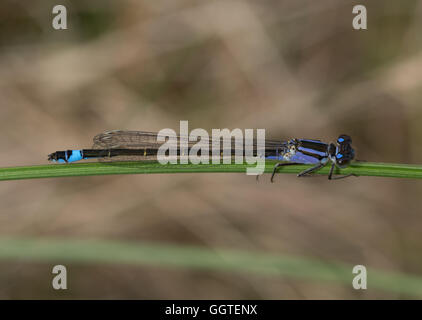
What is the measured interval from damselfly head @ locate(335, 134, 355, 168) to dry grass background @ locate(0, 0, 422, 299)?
2.19 metres

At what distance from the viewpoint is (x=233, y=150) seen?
13.5ft

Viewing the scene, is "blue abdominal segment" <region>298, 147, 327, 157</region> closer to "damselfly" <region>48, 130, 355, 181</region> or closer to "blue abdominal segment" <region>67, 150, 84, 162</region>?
"damselfly" <region>48, 130, 355, 181</region>

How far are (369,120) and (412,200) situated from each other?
56.3 inches

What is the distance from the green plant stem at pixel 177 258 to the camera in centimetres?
419

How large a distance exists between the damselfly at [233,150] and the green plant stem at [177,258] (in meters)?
1.02

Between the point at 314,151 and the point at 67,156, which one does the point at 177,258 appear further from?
the point at 314,151

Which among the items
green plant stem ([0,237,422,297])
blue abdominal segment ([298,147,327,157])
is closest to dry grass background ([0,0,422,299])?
green plant stem ([0,237,422,297])

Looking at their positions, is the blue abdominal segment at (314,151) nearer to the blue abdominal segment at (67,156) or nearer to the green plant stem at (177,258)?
the green plant stem at (177,258)

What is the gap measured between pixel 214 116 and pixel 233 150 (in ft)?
8.49

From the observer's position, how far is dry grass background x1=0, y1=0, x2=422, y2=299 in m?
5.89

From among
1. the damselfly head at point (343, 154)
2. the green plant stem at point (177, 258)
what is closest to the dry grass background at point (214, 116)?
the green plant stem at point (177, 258)

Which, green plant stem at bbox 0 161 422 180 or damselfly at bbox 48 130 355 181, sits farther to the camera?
damselfly at bbox 48 130 355 181

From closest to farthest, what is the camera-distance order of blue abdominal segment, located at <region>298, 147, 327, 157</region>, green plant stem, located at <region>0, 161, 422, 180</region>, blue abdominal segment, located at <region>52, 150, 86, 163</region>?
green plant stem, located at <region>0, 161, 422, 180</region>
blue abdominal segment, located at <region>52, 150, 86, 163</region>
blue abdominal segment, located at <region>298, 147, 327, 157</region>

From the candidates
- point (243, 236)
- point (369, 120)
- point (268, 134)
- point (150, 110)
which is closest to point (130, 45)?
point (150, 110)
